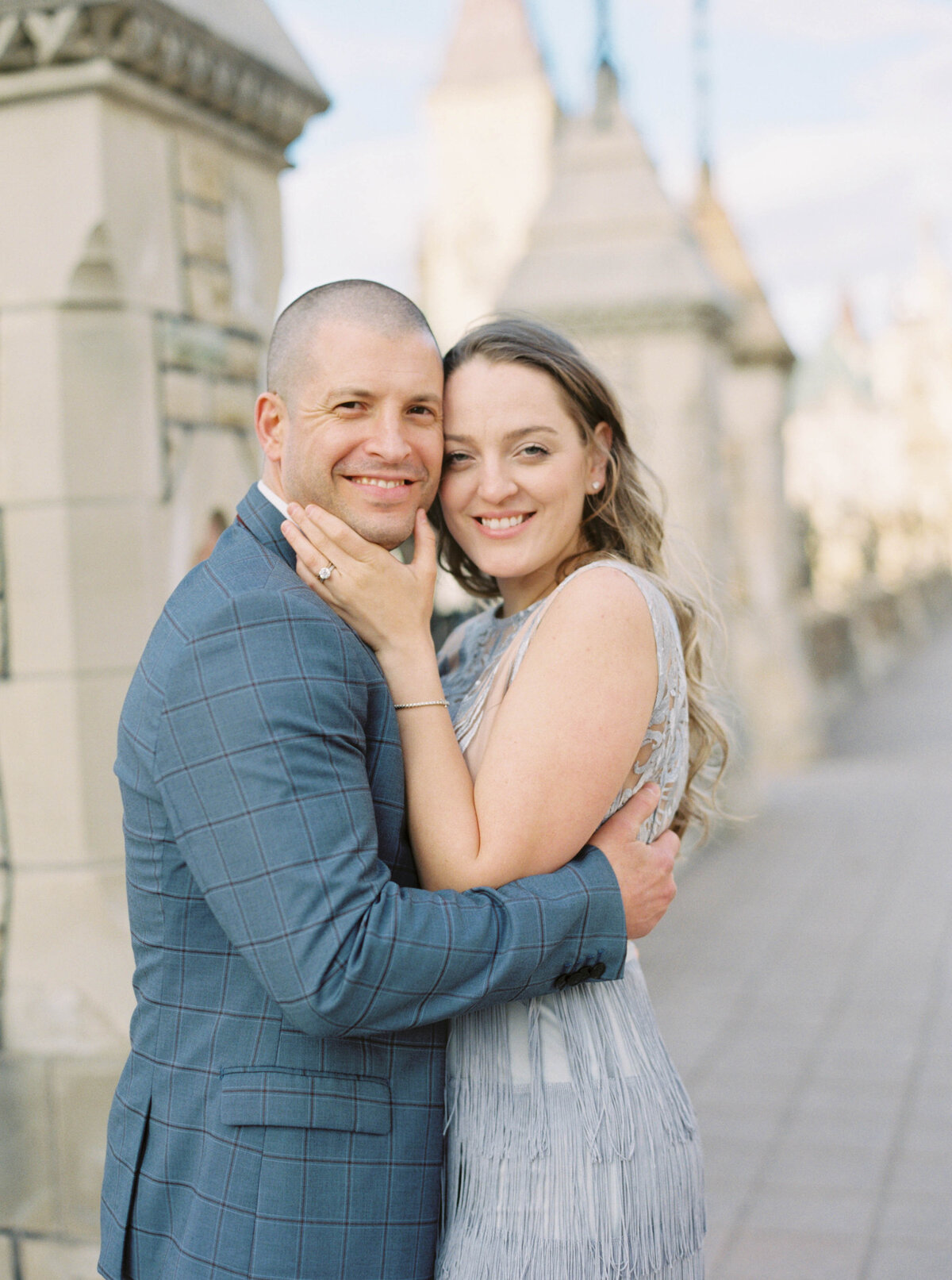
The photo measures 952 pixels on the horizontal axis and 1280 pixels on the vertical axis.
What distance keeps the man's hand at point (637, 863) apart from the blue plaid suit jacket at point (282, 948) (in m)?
0.07

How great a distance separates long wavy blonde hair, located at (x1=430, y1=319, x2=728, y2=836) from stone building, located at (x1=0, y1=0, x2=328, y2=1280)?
956 mm

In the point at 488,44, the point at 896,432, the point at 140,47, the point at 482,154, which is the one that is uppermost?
the point at 488,44

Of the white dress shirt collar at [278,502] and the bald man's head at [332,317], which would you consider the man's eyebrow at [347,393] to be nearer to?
the bald man's head at [332,317]

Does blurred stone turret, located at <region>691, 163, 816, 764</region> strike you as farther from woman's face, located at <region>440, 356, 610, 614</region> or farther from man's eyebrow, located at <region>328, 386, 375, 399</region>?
man's eyebrow, located at <region>328, 386, 375, 399</region>

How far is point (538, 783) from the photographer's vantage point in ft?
5.77

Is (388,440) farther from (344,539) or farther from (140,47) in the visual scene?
(140,47)

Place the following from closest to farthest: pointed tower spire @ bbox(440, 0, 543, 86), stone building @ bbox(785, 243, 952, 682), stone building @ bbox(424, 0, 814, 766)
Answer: stone building @ bbox(424, 0, 814, 766)
stone building @ bbox(785, 243, 952, 682)
pointed tower spire @ bbox(440, 0, 543, 86)

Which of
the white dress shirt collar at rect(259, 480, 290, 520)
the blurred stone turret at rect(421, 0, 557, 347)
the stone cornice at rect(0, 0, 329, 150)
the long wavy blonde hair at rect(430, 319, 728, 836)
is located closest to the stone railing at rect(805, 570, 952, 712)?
the stone cornice at rect(0, 0, 329, 150)

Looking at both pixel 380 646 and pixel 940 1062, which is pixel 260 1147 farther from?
pixel 940 1062

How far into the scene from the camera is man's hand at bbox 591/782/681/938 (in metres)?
1.86

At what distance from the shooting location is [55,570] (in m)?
3.00

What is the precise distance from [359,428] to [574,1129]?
3.27ft

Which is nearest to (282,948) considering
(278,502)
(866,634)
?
(278,502)

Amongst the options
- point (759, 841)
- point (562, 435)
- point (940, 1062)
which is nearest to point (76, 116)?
point (562, 435)
